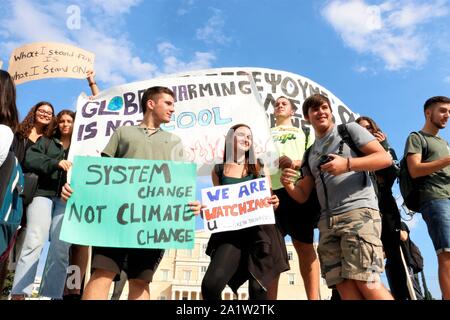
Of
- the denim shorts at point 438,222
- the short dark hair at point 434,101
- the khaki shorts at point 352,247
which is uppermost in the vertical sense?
the short dark hair at point 434,101

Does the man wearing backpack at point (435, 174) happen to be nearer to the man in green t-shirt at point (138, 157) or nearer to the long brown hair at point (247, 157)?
the long brown hair at point (247, 157)

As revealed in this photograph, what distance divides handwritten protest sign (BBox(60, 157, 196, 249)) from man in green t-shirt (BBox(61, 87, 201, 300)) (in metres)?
0.09

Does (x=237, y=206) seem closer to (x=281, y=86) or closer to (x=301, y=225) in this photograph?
(x=301, y=225)

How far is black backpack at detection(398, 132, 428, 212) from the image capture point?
421 cm

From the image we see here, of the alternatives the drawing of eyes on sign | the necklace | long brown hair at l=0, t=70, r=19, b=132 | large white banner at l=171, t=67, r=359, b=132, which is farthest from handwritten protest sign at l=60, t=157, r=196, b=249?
large white banner at l=171, t=67, r=359, b=132

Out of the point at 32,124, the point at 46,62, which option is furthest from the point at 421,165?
the point at 46,62

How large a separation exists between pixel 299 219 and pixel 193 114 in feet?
7.00

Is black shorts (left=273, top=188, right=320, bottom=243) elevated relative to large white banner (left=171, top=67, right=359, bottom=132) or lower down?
lower down

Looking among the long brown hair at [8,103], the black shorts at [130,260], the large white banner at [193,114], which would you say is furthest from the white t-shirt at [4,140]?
the large white banner at [193,114]

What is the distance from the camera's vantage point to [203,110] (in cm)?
571

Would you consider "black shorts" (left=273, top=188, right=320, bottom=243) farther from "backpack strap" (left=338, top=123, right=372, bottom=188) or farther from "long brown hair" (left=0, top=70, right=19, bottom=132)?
"long brown hair" (left=0, top=70, right=19, bottom=132)

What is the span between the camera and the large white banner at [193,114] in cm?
530

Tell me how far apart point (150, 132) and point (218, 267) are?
1.31m

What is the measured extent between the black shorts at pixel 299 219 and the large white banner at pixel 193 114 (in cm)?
102
